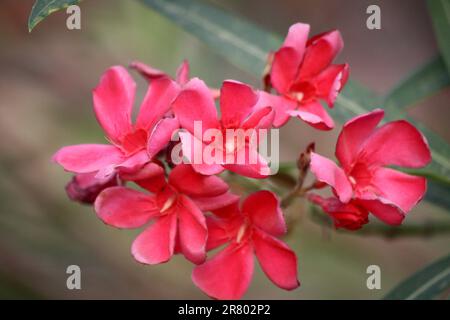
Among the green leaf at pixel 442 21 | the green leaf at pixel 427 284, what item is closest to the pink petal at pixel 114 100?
the green leaf at pixel 427 284

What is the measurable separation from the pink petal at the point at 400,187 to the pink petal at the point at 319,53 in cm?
20

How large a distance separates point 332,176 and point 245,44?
0.53 metres

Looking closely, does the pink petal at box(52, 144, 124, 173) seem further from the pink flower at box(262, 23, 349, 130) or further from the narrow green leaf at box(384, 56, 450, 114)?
the narrow green leaf at box(384, 56, 450, 114)

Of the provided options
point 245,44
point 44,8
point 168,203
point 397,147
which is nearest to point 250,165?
point 168,203

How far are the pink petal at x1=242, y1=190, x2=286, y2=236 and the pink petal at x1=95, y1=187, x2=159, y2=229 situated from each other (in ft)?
0.45

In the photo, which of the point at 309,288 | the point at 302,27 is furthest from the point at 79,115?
the point at 302,27

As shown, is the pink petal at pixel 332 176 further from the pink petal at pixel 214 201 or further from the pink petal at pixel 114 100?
the pink petal at pixel 114 100

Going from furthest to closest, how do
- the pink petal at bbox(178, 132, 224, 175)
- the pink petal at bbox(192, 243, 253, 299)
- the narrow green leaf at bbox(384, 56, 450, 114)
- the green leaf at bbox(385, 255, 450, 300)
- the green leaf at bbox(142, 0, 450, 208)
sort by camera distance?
the narrow green leaf at bbox(384, 56, 450, 114) < the green leaf at bbox(142, 0, 450, 208) < the green leaf at bbox(385, 255, 450, 300) < the pink petal at bbox(192, 243, 253, 299) < the pink petal at bbox(178, 132, 224, 175)

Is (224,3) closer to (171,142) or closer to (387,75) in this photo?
(387,75)

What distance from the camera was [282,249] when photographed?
1.09 m

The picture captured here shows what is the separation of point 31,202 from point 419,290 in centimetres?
121

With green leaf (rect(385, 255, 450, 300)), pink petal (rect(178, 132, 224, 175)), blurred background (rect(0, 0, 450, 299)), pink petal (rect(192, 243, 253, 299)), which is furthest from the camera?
blurred background (rect(0, 0, 450, 299))

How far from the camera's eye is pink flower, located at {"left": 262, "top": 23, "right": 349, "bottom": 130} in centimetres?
117

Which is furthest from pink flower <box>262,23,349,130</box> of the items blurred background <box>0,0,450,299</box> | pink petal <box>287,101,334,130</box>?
blurred background <box>0,0,450,299</box>
